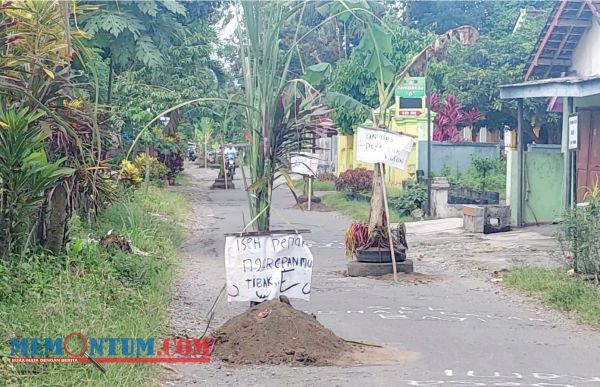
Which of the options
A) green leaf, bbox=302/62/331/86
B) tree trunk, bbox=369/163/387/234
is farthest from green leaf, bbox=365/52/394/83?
tree trunk, bbox=369/163/387/234

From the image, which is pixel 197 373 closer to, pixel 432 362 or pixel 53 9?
pixel 432 362

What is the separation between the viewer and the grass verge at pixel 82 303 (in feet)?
19.2

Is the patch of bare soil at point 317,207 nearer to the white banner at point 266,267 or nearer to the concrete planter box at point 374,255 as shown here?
the concrete planter box at point 374,255

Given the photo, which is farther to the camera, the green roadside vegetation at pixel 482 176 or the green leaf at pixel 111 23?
the green roadside vegetation at pixel 482 176

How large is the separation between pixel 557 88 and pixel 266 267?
9620 millimetres

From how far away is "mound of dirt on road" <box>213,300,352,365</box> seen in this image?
699 centimetres

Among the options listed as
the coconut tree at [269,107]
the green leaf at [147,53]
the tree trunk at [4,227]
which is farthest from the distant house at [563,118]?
the tree trunk at [4,227]

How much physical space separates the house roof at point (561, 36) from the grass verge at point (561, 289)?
7077 millimetres

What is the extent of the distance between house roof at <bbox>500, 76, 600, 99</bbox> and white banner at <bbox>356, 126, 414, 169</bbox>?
407 centimetres

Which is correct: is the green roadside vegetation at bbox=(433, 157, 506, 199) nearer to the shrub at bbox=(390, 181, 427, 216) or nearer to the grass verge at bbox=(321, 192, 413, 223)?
the shrub at bbox=(390, 181, 427, 216)

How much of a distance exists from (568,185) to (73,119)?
1011cm

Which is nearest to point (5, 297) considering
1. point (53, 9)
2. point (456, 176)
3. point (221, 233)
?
point (53, 9)

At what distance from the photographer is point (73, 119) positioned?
Answer: 853 cm

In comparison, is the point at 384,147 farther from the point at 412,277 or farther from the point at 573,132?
the point at 573,132
